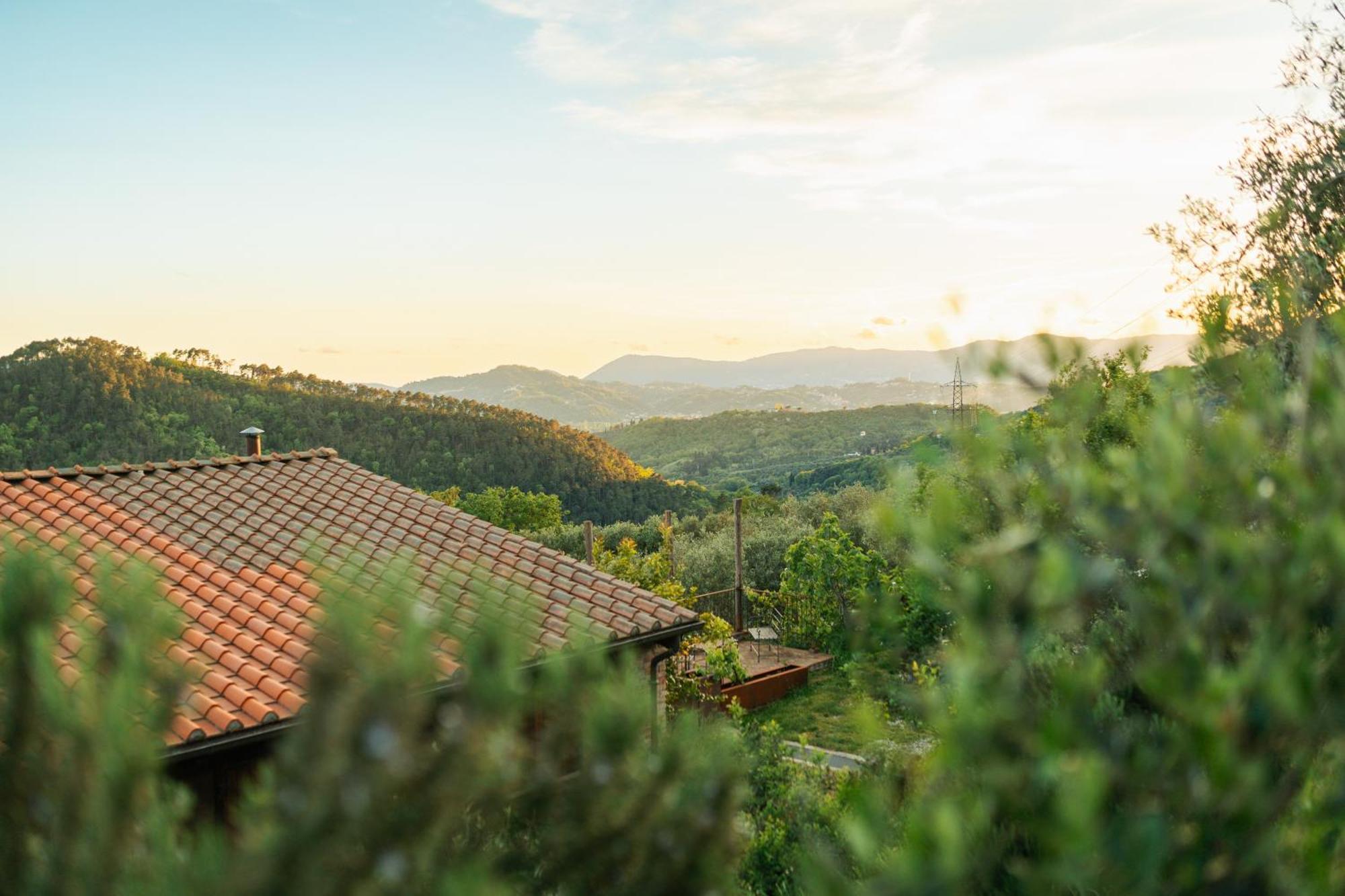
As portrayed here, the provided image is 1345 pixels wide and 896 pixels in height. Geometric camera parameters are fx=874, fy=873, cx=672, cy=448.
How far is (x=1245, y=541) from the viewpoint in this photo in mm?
2297

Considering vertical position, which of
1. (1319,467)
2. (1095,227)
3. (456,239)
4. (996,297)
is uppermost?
(456,239)

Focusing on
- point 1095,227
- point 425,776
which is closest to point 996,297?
point 425,776

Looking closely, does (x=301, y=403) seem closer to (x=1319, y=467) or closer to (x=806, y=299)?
(x=806, y=299)

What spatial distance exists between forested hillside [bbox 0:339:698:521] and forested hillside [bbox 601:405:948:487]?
19.1 m

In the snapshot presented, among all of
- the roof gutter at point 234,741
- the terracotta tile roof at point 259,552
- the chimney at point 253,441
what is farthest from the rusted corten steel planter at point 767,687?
the roof gutter at point 234,741

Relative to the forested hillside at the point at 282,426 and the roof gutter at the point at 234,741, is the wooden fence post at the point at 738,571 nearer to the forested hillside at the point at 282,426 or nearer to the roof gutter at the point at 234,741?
the roof gutter at the point at 234,741

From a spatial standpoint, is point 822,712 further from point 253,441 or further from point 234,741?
point 234,741

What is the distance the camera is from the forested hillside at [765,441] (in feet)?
239

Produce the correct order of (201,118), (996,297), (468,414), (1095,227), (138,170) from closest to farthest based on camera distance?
(996,297) → (1095,227) → (201,118) → (138,170) → (468,414)

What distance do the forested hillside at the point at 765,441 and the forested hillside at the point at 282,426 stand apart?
62.6 feet

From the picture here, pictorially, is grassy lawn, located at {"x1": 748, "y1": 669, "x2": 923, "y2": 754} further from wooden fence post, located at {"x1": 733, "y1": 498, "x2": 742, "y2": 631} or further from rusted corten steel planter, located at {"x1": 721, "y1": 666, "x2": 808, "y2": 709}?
wooden fence post, located at {"x1": 733, "y1": 498, "x2": 742, "y2": 631}

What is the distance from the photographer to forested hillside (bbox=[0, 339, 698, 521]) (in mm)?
37281

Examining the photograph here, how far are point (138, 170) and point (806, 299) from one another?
75.8ft

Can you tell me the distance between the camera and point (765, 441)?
8488 centimetres
